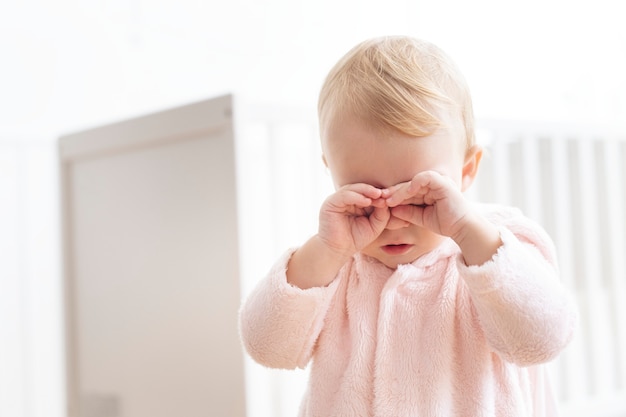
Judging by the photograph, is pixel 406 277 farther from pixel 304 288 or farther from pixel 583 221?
pixel 583 221

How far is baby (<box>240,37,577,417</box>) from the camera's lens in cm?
67

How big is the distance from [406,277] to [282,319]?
0.41 feet

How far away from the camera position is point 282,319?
28.5 inches

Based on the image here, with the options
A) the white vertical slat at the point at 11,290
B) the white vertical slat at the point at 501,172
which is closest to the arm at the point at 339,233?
the white vertical slat at the point at 501,172

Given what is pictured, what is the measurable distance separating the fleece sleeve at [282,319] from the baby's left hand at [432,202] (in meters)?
0.11

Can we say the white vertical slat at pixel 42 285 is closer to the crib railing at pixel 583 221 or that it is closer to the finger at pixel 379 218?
the crib railing at pixel 583 221

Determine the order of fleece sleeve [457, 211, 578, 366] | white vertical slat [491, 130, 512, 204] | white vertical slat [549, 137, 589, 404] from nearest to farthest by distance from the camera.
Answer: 1. fleece sleeve [457, 211, 578, 366]
2. white vertical slat [491, 130, 512, 204]
3. white vertical slat [549, 137, 589, 404]

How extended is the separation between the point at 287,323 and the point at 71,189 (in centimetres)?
82

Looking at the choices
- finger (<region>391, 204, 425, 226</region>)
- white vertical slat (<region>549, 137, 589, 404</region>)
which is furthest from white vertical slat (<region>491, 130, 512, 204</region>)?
finger (<region>391, 204, 425, 226</region>)

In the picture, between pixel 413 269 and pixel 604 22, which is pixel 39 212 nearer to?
pixel 413 269

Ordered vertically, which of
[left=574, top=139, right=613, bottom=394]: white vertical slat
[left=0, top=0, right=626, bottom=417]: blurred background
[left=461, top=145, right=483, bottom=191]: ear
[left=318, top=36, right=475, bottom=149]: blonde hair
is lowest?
[left=574, top=139, right=613, bottom=394]: white vertical slat

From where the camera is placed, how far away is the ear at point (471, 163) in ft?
2.45

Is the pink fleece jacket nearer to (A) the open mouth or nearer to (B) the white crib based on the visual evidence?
(A) the open mouth

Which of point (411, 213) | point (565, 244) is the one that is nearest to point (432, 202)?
point (411, 213)
